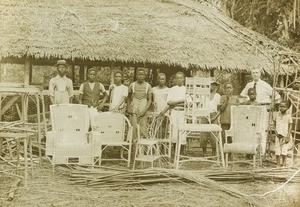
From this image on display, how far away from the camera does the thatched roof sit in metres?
8.62

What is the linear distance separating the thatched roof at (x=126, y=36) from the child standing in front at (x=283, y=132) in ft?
8.42

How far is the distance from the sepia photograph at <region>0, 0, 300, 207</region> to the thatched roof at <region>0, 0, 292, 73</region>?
0.9 inches

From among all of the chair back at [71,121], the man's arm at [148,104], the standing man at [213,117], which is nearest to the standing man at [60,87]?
the chair back at [71,121]

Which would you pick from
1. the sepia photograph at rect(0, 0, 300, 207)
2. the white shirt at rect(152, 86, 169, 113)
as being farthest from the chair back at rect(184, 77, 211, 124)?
the white shirt at rect(152, 86, 169, 113)

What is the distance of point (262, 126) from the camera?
6.57 metres

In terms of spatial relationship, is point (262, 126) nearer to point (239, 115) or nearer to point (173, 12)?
point (239, 115)

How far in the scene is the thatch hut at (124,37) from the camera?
862 centimetres

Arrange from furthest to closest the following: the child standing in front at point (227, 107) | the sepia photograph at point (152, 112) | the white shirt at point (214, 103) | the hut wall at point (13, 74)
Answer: the hut wall at point (13, 74) → the white shirt at point (214, 103) → the child standing in front at point (227, 107) → the sepia photograph at point (152, 112)

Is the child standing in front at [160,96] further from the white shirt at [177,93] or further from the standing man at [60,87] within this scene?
the standing man at [60,87]

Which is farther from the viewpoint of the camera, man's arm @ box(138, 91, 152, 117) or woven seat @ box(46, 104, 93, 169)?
man's arm @ box(138, 91, 152, 117)

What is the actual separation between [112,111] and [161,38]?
7.93 feet

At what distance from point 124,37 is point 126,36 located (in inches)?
1.9

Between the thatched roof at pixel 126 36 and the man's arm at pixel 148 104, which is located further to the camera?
the thatched roof at pixel 126 36

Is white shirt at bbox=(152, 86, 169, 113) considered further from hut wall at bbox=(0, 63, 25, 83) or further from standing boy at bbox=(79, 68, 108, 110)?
hut wall at bbox=(0, 63, 25, 83)
